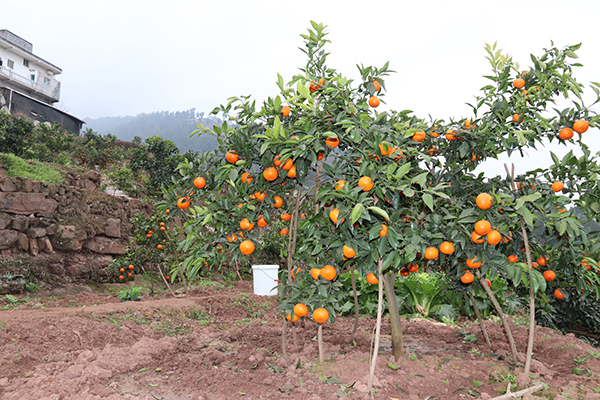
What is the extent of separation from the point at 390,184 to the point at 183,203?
5.16 feet

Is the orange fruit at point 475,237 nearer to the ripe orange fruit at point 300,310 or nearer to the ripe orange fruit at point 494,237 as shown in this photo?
the ripe orange fruit at point 494,237

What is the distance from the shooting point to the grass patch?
8938mm

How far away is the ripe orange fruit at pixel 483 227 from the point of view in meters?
2.19

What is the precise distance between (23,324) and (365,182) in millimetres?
4476

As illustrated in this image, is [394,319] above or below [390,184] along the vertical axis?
below

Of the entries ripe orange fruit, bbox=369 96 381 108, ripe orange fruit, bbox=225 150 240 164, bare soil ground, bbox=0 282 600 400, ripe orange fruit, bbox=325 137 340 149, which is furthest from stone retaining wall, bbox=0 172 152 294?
ripe orange fruit, bbox=369 96 381 108

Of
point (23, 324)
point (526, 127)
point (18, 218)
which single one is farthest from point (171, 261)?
point (526, 127)

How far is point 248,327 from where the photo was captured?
4574 mm

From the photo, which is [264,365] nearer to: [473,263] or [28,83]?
[473,263]

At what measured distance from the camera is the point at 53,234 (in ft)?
28.2

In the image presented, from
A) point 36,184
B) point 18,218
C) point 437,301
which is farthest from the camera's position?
point 36,184

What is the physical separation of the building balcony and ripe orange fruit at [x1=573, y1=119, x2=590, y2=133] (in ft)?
98.6

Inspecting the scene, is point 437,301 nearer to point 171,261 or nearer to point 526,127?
point 526,127

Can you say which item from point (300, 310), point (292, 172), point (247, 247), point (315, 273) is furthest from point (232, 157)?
point (300, 310)
